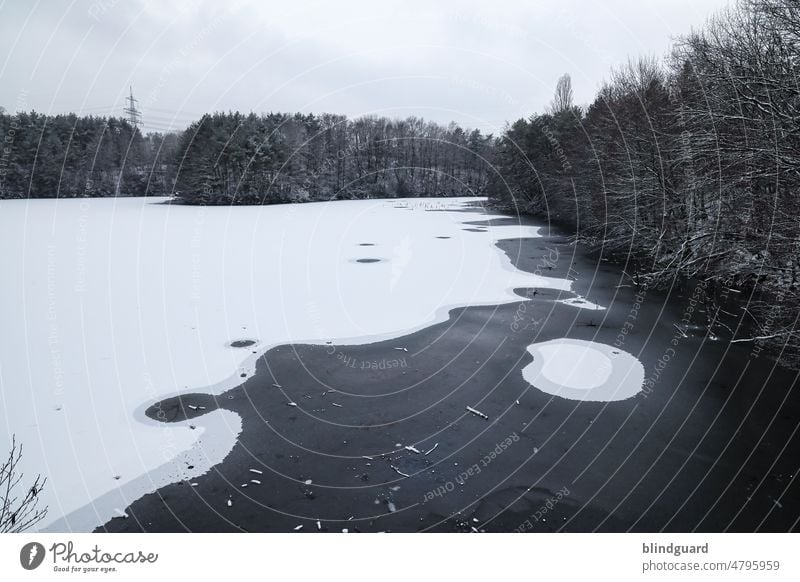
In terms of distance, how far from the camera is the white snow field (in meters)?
8.11

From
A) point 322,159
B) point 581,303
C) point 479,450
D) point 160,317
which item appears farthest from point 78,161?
point 479,450

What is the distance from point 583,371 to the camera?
12375 mm

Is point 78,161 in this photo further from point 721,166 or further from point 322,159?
point 721,166

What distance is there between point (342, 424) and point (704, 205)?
74.6ft

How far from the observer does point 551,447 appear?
28.5 ft

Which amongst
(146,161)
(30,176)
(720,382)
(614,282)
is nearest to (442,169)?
(146,161)

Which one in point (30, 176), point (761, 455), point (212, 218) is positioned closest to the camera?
point (761, 455)

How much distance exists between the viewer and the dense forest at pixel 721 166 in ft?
43.7

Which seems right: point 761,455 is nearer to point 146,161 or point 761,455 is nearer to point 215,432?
point 215,432
